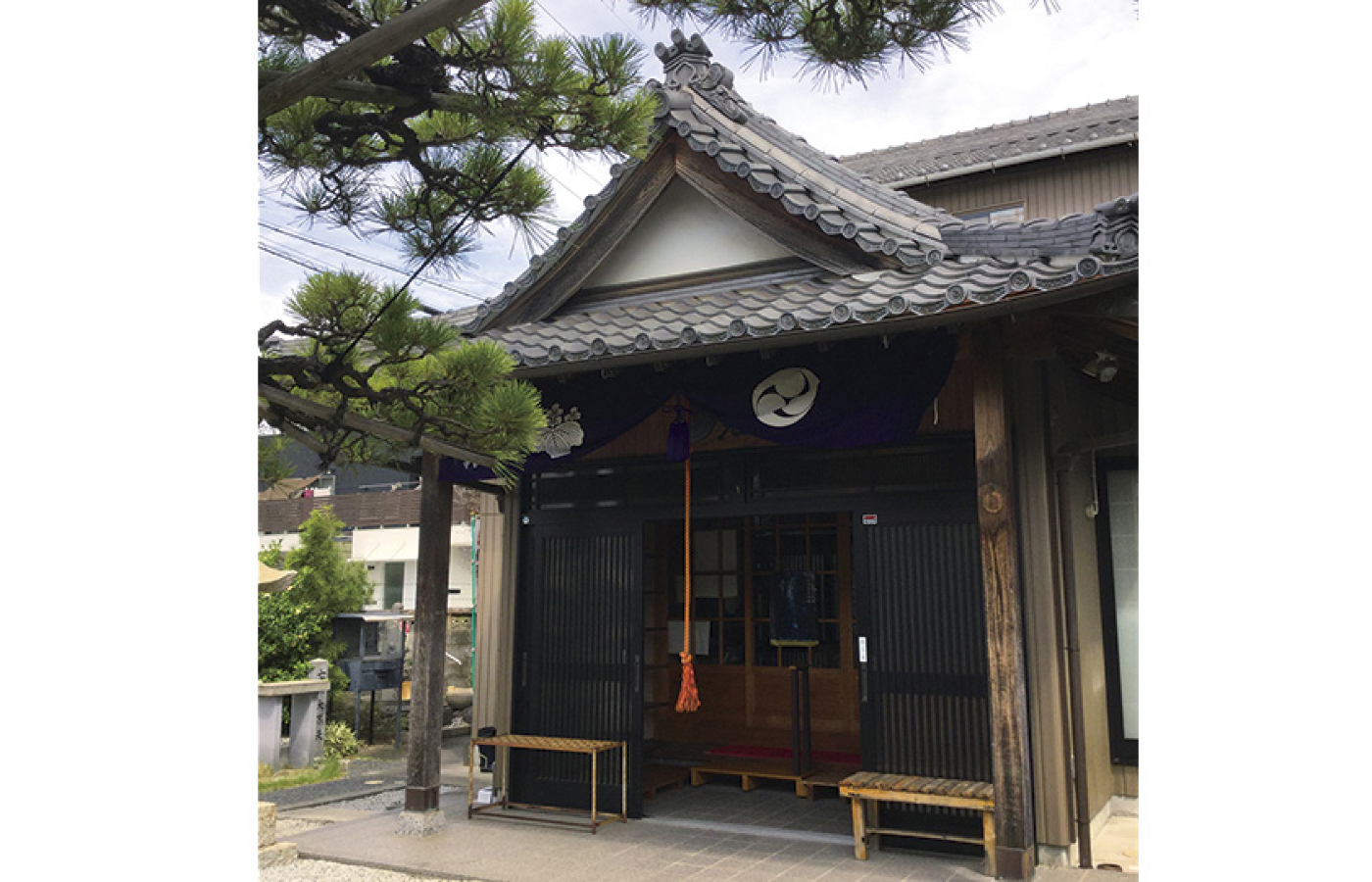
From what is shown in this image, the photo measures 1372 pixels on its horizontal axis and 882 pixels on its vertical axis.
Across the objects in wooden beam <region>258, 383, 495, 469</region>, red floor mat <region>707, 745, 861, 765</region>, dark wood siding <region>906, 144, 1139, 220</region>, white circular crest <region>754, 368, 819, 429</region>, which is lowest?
red floor mat <region>707, 745, 861, 765</region>

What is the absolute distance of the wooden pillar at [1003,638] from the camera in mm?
5566

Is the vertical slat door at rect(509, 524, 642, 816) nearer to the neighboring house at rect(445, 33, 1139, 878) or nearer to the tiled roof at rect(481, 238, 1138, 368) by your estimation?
the neighboring house at rect(445, 33, 1139, 878)

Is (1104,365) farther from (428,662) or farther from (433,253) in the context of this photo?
(428,662)

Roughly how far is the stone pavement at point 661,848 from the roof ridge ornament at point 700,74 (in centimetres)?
566

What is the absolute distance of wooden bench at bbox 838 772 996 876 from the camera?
5883 mm

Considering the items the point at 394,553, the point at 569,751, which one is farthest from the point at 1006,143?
the point at 394,553

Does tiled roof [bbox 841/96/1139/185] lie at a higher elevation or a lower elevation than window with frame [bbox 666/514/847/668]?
higher

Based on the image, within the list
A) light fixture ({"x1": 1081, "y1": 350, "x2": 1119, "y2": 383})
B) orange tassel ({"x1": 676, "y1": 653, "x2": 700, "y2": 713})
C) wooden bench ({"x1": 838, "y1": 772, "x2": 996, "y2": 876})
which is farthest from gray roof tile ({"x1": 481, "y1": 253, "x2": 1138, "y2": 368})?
wooden bench ({"x1": 838, "y1": 772, "x2": 996, "y2": 876})

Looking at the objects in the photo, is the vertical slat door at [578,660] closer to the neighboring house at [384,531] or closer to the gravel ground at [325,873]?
the gravel ground at [325,873]

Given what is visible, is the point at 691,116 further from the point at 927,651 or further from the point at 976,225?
the point at 927,651

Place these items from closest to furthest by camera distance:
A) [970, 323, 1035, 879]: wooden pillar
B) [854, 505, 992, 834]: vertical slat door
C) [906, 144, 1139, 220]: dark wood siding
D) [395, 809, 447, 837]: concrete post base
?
[970, 323, 1035, 879]: wooden pillar → [854, 505, 992, 834]: vertical slat door → [395, 809, 447, 837]: concrete post base → [906, 144, 1139, 220]: dark wood siding

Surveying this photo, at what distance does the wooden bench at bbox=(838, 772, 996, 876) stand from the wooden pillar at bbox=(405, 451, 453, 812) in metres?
3.14

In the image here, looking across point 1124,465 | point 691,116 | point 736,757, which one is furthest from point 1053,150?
point 736,757

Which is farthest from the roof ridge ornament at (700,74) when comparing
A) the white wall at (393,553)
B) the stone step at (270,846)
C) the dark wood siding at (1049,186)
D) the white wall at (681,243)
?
the white wall at (393,553)
